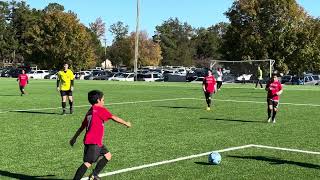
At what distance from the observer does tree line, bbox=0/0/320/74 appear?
64.6m

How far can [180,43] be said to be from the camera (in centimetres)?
13400

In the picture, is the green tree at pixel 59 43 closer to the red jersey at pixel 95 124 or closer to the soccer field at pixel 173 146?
the soccer field at pixel 173 146

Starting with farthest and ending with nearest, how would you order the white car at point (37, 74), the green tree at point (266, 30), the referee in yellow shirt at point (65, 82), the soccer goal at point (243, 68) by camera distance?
the white car at point (37, 74)
the green tree at point (266, 30)
the soccer goal at point (243, 68)
the referee in yellow shirt at point (65, 82)

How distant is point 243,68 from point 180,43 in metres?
83.7

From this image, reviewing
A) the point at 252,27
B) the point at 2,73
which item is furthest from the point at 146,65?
the point at 252,27

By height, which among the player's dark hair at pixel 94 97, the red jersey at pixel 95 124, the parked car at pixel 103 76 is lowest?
the parked car at pixel 103 76

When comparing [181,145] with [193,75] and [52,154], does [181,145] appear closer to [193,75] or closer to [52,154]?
[52,154]

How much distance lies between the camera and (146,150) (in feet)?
33.8

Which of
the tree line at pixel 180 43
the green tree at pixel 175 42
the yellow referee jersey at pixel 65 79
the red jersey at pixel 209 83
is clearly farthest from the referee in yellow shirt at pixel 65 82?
the green tree at pixel 175 42

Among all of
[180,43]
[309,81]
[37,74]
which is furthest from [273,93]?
[180,43]

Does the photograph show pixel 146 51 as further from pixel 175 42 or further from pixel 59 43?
pixel 175 42

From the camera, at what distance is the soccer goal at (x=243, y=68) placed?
50.5 metres

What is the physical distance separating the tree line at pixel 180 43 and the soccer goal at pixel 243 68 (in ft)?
37.2

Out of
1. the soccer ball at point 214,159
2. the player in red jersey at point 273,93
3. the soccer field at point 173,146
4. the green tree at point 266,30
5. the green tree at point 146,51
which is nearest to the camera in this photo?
the soccer field at point 173,146
